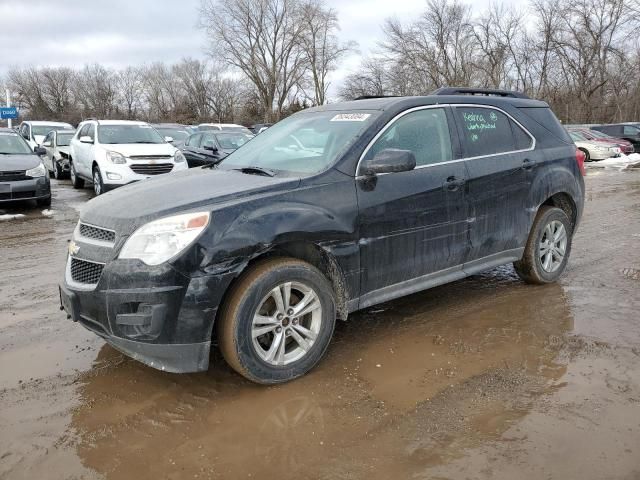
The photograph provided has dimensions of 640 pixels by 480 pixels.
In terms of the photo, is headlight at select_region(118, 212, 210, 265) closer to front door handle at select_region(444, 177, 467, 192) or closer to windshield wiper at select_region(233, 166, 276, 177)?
windshield wiper at select_region(233, 166, 276, 177)

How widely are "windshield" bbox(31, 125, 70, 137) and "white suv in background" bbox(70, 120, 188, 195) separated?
26.6 feet

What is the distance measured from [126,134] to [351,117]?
965cm

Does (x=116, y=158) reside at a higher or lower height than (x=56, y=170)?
higher

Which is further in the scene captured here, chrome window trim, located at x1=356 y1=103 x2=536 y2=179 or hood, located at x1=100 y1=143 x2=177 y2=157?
hood, located at x1=100 y1=143 x2=177 y2=157

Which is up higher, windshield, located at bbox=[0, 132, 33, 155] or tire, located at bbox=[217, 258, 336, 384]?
windshield, located at bbox=[0, 132, 33, 155]

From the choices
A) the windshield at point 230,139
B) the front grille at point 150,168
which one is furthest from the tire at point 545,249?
the windshield at point 230,139

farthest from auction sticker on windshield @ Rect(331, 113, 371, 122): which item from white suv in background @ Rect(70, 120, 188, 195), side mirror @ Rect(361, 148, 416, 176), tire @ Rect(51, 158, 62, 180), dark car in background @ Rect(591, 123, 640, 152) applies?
dark car in background @ Rect(591, 123, 640, 152)

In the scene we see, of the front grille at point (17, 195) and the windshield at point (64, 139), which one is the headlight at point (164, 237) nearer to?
the front grille at point (17, 195)

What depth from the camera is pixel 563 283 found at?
538 centimetres

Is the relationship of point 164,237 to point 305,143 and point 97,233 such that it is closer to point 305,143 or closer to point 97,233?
point 97,233

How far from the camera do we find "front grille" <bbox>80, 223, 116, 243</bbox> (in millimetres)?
3275

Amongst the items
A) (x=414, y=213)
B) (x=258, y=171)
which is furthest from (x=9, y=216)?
(x=414, y=213)

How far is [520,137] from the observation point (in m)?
4.96

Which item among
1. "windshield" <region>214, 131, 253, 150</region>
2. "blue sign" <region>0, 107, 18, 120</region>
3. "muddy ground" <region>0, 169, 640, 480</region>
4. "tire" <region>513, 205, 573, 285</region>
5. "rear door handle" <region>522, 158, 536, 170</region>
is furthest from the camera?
"blue sign" <region>0, 107, 18, 120</region>
